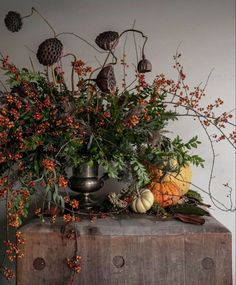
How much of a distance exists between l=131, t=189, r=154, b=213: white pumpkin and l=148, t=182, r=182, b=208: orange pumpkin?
0.03 m

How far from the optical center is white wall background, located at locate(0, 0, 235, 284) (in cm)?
154

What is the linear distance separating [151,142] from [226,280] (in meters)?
0.43

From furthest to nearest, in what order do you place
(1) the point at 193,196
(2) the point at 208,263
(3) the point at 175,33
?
(3) the point at 175,33, (1) the point at 193,196, (2) the point at 208,263

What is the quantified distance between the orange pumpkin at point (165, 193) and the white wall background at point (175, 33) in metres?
0.41

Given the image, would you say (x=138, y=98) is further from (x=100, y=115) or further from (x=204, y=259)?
(x=204, y=259)

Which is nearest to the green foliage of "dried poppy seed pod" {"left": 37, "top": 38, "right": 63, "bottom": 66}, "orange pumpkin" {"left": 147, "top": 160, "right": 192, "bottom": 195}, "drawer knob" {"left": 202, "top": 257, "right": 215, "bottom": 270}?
"orange pumpkin" {"left": 147, "top": 160, "right": 192, "bottom": 195}

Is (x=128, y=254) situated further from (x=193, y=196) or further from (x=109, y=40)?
(x=109, y=40)

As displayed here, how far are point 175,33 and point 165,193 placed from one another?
750 millimetres

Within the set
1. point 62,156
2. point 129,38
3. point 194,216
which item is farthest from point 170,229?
point 129,38

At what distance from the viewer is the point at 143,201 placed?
1132 mm

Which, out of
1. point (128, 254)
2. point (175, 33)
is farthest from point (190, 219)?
point (175, 33)

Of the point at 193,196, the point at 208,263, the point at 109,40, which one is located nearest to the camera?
the point at 208,263

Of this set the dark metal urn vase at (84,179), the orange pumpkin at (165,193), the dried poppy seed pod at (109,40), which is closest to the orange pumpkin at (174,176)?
the orange pumpkin at (165,193)

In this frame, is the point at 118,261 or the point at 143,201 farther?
the point at 143,201
